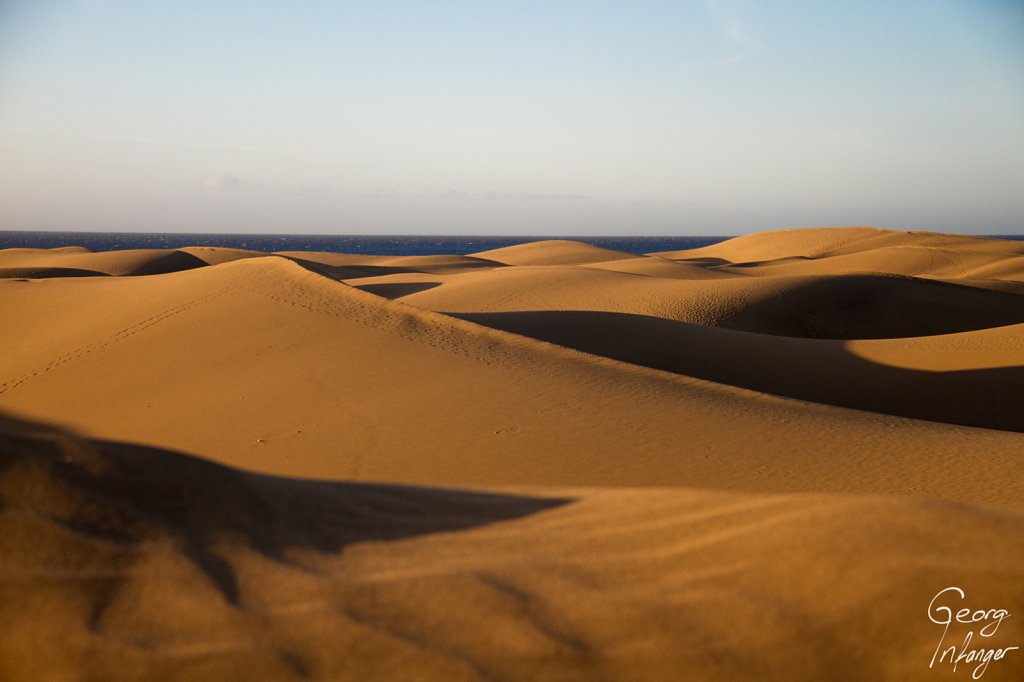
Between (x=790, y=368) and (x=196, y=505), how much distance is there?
1142 cm

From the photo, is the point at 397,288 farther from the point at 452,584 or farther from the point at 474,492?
the point at 452,584

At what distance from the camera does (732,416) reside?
335 inches

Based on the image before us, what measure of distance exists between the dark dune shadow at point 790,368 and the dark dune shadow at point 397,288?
14347mm

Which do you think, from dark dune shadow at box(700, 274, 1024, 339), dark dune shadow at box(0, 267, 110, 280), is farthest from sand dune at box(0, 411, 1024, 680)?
dark dune shadow at box(0, 267, 110, 280)

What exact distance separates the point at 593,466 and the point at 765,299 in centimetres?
1716

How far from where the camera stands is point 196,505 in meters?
3.53

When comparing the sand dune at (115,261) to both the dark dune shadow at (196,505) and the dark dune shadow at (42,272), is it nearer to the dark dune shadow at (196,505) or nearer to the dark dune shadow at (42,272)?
the dark dune shadow at (42,272)

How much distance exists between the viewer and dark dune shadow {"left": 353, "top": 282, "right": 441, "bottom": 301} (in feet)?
97.5

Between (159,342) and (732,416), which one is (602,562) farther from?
(159,342)

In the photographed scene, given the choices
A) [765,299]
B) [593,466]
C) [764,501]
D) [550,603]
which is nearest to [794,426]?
[593,466]
